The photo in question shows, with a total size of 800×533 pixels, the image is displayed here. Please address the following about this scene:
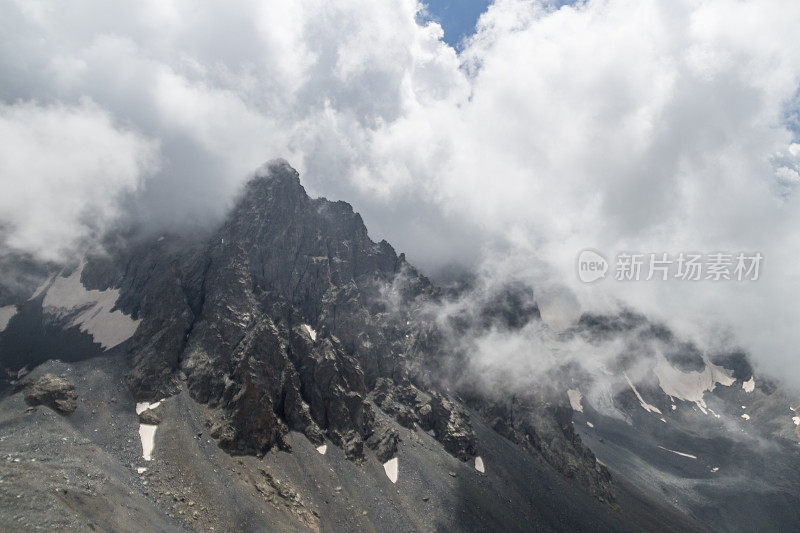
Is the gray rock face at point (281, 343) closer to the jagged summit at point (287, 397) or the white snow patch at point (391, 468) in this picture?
the jagged summit at point (287, 397)

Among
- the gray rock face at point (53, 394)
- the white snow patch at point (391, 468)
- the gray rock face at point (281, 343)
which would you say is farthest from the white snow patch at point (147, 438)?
the white snow patch at point (391, 468)

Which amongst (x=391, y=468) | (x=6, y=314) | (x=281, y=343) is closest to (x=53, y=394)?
(x=281, y=343)

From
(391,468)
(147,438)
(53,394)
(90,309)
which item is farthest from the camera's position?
(90,309)

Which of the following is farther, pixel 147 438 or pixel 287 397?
pixel 287 397

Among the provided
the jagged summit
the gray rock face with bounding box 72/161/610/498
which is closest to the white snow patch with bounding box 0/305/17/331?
the jagged summit

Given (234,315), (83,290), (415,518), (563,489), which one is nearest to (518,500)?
(563,489)

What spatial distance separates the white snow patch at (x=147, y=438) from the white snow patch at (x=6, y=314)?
81.2 meters

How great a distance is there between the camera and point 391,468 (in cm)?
12356

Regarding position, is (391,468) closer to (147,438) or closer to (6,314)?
(147,438)

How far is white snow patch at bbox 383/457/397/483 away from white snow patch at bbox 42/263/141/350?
90343 mm

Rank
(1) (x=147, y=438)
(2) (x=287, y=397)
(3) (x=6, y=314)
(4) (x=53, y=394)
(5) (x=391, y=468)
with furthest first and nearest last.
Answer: (3) (x=6, y=314), (2) (x=287, y=397), (5) (x=391, y=468), (4) (x=53, y=394), (1) (x=147, y=438)

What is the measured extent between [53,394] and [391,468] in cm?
8790

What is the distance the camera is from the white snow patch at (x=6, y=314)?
140 meters

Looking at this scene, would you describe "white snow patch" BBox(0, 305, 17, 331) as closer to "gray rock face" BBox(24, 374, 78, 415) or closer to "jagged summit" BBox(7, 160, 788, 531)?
"jagged summit" BBox(7, 160, 788, 531)
